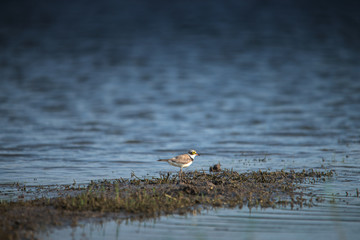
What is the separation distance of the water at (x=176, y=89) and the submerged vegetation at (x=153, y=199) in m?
0.63

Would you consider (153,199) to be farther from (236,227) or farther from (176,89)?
(176,89)

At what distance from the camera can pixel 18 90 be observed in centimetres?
3778

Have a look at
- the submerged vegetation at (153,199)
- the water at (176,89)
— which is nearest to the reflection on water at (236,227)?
the water at (176,89)

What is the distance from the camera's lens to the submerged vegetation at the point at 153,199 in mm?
9469

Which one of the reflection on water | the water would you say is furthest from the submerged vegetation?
the water

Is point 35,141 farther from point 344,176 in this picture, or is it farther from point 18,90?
point 18,90

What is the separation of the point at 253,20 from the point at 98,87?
1414 inches

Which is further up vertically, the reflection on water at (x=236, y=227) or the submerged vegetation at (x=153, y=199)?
the submerged vegetation at (x=153, y=199)

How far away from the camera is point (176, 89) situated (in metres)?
38.6

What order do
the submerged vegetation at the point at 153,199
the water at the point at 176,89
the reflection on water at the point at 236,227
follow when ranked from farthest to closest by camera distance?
the water at the point at 176,89, the submerged vegetation at the point at 153,199, the reflection on water at the point at 236,227

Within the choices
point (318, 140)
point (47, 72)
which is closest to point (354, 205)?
point (318, 140)

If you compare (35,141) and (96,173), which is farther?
(35,141)

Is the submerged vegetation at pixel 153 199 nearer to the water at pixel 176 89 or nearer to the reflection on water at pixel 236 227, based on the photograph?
the reflection on water at pixel 236 227

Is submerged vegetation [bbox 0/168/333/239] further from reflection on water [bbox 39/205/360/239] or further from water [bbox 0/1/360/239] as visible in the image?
water [bbox 0/1/360/239]
